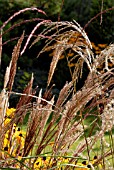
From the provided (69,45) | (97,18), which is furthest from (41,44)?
(69,45)

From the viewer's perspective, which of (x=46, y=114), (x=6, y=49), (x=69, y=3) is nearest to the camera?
(x=46, y=114)

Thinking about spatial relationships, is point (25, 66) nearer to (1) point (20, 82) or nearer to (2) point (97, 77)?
(1) point (20, 82)

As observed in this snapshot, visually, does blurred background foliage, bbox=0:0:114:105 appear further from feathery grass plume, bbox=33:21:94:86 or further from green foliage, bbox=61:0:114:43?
feathery grass plume, bbox=33:21:94:86

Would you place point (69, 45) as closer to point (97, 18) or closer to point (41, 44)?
point (97, 18)

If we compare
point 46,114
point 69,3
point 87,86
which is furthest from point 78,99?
point 69,3

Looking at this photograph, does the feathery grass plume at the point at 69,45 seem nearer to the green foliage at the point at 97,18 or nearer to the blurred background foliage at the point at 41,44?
the blurred background foliage at the point at 41,44

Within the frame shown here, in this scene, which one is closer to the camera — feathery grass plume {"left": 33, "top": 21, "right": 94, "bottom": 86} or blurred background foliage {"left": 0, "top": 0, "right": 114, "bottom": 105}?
feathery grass plume {"left": 33, "top": 21, "right": 94, "bottom": 86}

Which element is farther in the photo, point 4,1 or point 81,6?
point 81,6

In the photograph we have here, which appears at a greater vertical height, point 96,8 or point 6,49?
point 96,8

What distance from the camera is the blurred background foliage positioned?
8.14 m

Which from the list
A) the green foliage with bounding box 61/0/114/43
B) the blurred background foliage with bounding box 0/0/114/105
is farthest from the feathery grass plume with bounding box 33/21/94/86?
the green foliage with bounding box 61/0/114/43

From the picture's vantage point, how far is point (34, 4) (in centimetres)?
862

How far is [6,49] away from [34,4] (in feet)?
2.86

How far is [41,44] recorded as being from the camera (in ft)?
29.4
